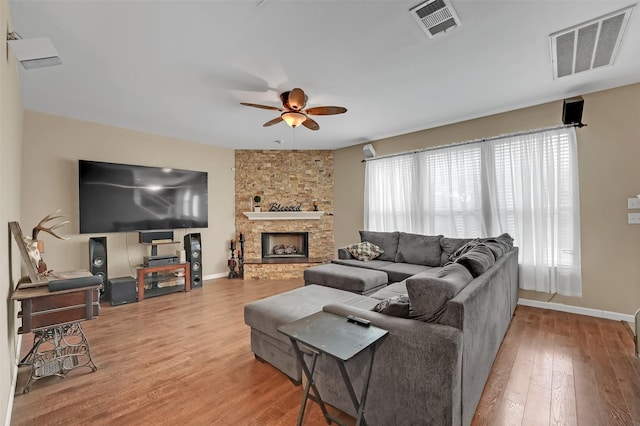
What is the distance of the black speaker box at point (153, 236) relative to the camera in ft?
14.5

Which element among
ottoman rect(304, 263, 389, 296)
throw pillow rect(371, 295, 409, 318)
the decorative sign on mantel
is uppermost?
the decorative sign on mantel

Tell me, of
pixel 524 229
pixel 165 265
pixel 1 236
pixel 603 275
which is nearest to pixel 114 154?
pixel 165 265

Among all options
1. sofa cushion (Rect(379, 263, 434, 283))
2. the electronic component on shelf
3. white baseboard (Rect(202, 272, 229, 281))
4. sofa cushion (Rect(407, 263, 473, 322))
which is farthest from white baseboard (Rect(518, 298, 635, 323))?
the electronic component on shelf

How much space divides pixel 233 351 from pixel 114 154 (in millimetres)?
3680

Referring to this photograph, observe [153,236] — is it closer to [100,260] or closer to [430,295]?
[100,260]

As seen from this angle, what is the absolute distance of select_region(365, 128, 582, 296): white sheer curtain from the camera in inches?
134

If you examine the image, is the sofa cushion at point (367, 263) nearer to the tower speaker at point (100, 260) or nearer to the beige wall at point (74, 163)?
the beige wall at point (74, 163)

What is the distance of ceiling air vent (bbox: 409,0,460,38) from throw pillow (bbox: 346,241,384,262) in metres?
3.10

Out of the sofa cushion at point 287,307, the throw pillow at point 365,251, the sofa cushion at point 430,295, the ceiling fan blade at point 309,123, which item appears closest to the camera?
the sofa cushion at point 430,295

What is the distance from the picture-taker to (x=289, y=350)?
6.86 feet

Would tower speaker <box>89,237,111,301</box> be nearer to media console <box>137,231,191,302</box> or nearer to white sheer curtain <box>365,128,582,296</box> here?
media console <box>137,231,191,302</box>

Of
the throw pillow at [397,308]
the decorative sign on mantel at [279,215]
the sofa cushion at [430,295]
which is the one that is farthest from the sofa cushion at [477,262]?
the decorative sign on mantel at [279,215]

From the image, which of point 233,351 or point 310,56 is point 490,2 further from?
point 233,351

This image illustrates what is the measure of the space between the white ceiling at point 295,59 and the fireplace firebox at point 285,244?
112 inches
